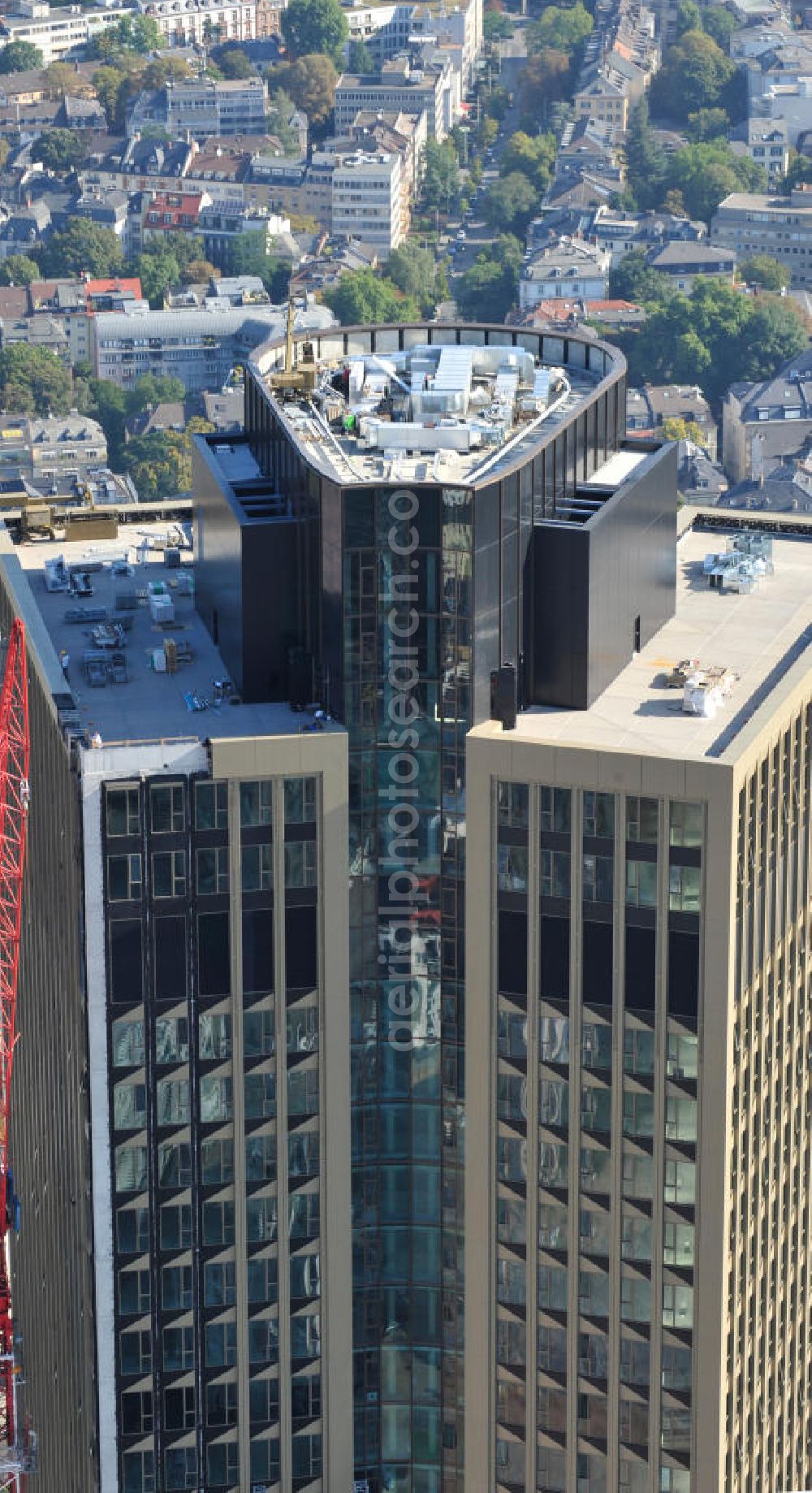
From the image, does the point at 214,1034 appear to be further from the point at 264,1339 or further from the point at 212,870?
the point at 264,1339

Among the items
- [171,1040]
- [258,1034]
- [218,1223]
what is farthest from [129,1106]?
[218,1223]

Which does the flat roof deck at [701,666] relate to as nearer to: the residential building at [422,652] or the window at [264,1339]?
the residential building at [422,652]

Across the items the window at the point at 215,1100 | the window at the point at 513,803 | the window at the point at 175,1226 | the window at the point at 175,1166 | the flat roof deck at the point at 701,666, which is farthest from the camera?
the window at the point at 175,1226

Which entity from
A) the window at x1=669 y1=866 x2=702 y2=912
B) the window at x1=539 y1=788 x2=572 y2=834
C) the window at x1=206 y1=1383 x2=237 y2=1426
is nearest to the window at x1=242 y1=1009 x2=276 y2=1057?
the window at x1=539 y1=788 x2=572 y2=834

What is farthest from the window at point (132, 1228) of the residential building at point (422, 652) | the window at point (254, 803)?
the window at point (254, 803)

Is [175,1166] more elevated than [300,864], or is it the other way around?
[300,864]

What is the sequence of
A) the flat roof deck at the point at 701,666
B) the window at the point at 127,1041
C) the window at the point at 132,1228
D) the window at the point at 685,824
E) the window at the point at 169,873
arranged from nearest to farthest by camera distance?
1. the window at the point at 685,824
2. the window at the point at 169,873
3. the window at the point at 127,1041
4. the flat roof deck at the point at 701,666
5. the window at the point at 132,1228

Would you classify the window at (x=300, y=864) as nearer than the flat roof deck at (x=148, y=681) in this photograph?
Yes
